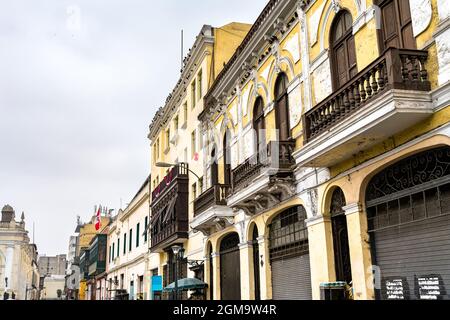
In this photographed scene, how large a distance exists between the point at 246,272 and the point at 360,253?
7.11 m

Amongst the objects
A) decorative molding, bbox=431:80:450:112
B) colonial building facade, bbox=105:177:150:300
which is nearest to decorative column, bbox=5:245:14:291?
colonial building facade, bbox=105:177:150:300

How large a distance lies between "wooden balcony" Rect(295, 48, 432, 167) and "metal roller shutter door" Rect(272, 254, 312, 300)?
3.67 m

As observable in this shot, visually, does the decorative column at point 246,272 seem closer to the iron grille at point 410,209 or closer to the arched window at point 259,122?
the arched window at point 259,122

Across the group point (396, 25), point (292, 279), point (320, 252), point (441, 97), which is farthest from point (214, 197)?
point (441, 97)

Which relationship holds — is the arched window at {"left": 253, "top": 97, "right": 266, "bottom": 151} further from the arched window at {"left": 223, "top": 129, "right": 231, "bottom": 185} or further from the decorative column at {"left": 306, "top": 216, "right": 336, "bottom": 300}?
the decorative column at {"left": 306, "top": 216, "right": 336, "bottom": 300}

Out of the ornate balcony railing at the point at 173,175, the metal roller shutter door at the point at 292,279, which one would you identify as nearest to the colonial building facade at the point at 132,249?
the ornate balcony railing at the point at 173,175

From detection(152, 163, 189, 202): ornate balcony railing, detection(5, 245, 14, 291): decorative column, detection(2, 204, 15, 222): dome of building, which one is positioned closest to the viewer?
detection(152, 163, 189, 202): ornate balcony railing

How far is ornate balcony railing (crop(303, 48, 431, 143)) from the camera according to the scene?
29.2ft

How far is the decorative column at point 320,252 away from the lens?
12227mm

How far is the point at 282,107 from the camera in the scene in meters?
15.5

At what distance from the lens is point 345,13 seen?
1205cm

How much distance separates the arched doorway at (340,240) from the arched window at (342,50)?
2596mm

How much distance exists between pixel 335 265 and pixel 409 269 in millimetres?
2702

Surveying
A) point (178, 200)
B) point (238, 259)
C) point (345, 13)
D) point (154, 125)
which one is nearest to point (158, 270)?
point (178, 200)
